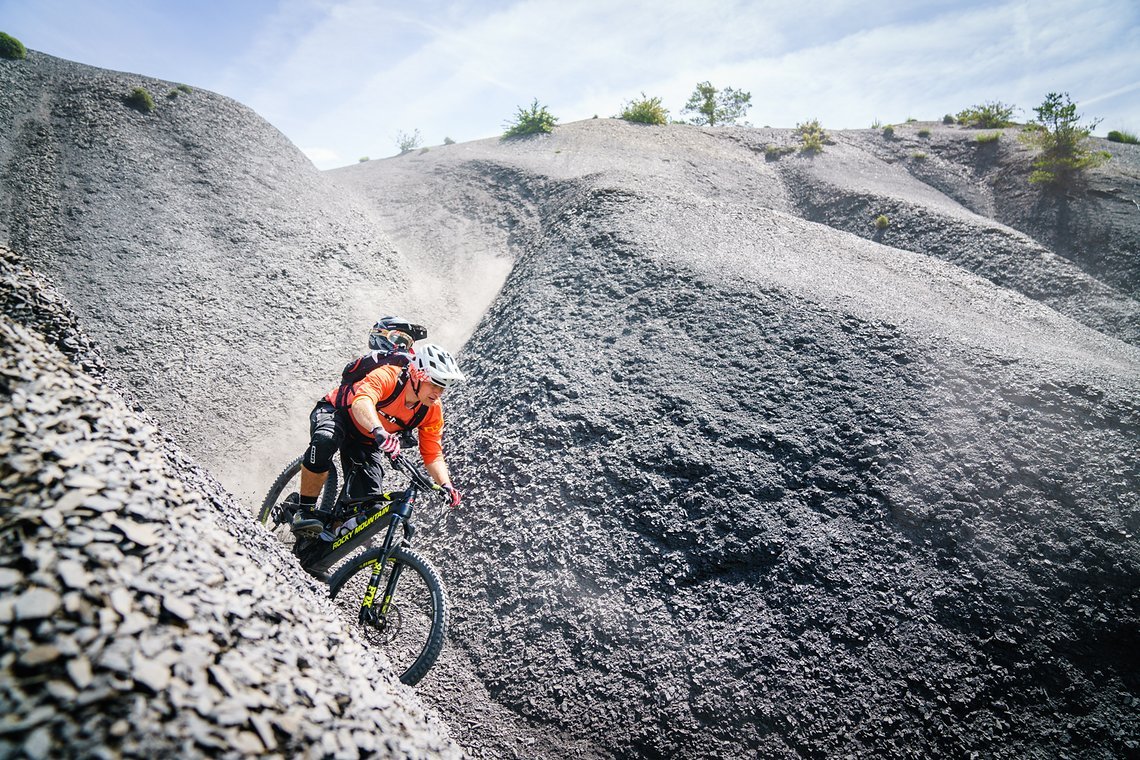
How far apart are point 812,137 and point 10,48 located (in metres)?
34.3

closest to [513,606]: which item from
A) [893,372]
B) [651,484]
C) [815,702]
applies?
[651,484]

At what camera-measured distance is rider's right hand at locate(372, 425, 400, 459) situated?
204 inches

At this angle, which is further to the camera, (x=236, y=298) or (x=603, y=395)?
(x=236, y=298)

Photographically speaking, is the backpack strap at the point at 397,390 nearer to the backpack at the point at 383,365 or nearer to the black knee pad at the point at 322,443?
the backpack at the point at 383,365

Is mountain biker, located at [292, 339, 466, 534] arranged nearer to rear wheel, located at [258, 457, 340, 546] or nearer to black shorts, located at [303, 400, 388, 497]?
black shorts, located at [303, 400, 388, 497]

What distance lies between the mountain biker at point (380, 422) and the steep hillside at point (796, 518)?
1345mm

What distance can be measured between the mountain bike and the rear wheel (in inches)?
29.9

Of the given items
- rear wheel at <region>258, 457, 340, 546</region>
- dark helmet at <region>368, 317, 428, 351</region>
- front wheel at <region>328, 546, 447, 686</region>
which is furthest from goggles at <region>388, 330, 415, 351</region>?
front wheel at <region>328, 546, 447, 686</region>

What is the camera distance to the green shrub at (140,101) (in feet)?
59.7

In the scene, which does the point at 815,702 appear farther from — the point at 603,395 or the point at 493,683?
the point at 603,395

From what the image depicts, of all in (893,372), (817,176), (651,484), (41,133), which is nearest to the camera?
(651,484)

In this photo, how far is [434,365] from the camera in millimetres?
6137

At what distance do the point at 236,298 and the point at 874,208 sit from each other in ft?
68.7

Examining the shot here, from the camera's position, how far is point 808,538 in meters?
5.89
